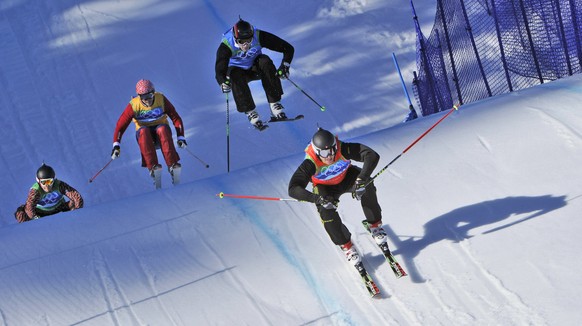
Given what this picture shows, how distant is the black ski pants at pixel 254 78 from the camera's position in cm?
997

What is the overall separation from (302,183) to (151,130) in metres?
3.27

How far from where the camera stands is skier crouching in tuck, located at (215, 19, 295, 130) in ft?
32.3

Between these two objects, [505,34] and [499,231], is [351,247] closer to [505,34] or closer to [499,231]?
[499,231]

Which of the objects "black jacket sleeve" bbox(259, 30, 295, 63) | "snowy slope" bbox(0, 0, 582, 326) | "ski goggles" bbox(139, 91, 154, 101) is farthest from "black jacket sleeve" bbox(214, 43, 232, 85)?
"snowy slope" bbox(0, 0, 582, 326)

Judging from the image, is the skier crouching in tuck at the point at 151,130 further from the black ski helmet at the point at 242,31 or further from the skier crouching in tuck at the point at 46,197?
the black ski helmet at the point at 242,31

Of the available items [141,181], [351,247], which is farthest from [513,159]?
[141,181]

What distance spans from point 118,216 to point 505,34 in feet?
15.4

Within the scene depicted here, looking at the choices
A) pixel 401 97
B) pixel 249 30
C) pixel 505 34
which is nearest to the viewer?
pixel 249 30

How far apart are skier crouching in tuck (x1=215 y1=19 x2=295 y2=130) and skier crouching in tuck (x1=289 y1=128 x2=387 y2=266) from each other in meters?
3.09

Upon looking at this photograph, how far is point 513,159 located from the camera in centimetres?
840

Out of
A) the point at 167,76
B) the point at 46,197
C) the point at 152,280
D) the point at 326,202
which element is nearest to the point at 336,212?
the point at 326,202

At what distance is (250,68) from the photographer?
32.9 feet

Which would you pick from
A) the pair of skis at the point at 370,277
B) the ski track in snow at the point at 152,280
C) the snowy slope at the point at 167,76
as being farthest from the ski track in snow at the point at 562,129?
the ski track in snow at the point at 152,280

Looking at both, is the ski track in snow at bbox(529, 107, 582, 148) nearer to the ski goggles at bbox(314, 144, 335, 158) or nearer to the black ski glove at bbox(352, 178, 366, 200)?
the black ski glove at bbox(352, 178, 366, 200)
